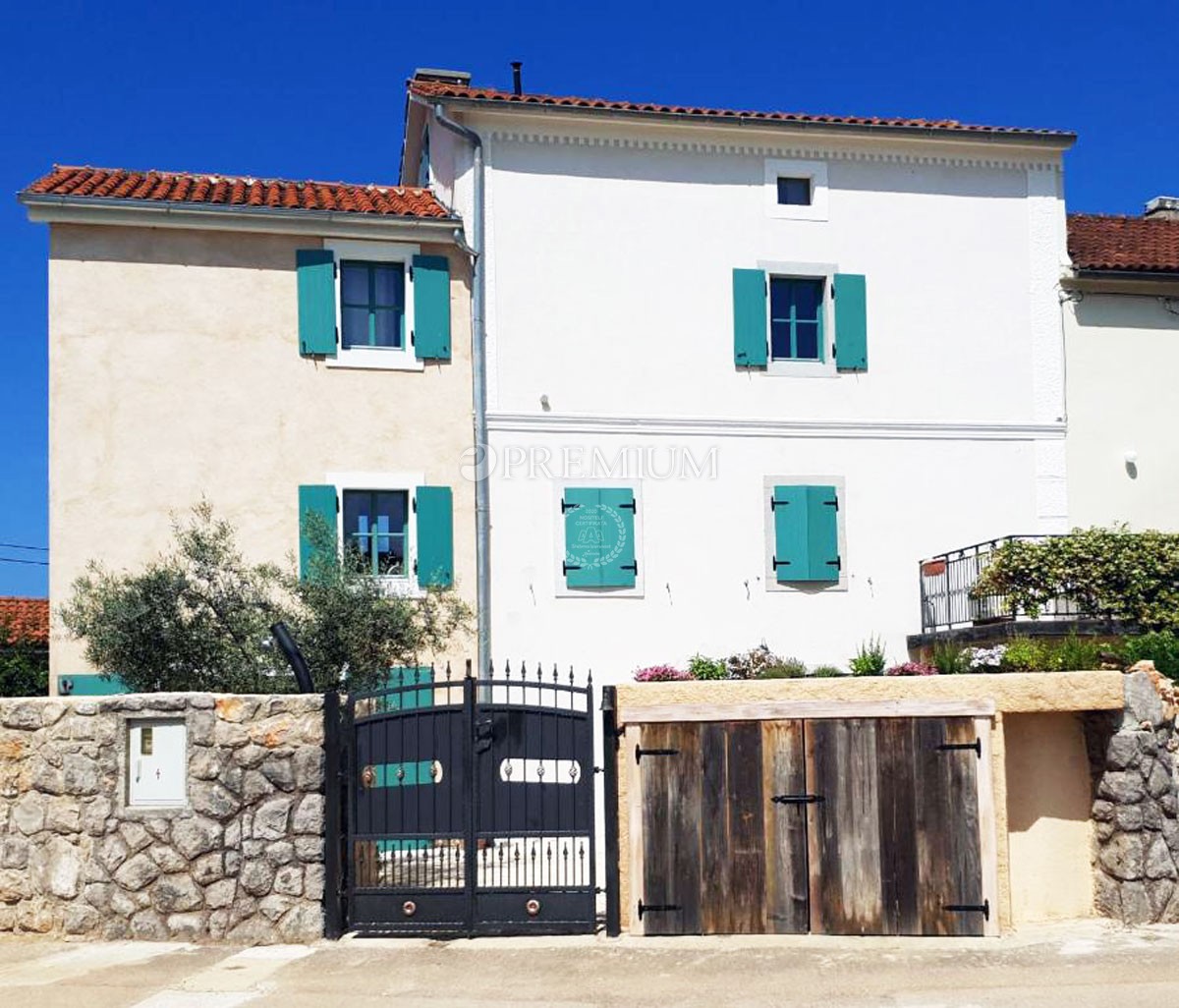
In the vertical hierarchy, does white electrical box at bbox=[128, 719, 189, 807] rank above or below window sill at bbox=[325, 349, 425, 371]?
below

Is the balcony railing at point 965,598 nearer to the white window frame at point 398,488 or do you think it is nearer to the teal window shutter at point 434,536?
the teal window shutter at point 434,536

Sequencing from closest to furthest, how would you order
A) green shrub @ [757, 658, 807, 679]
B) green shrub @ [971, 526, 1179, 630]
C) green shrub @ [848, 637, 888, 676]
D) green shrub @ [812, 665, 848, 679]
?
green shrub @ [971, 526, 1179, 630] < green shrub @ [757, 658, 807, 679] < green shrub @ [812, 665, 848, 679] < green shrub @ [848, 637, 888, 676]

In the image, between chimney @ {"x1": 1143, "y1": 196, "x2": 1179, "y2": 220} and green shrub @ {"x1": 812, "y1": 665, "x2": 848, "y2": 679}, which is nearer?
green shrub @ {"x1": 812, "y1": 665, "x2": 848, "y2": 679}

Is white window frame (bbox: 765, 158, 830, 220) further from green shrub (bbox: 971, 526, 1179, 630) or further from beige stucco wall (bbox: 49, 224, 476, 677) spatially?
green shrub (bbox: 971, 526, 1179, 630)

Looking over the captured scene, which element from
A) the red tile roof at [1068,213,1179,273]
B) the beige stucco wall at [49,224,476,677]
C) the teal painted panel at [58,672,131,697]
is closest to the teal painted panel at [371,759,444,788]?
the beige stucco wall at [49,224,476,677]

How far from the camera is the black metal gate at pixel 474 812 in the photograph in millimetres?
10008

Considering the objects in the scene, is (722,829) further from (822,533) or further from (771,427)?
(771,427)

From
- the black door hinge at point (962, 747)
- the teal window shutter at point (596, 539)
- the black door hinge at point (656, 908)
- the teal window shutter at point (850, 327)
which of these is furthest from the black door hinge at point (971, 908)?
the teal window shutter at point (850, 327)

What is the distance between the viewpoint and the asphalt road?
8.48m

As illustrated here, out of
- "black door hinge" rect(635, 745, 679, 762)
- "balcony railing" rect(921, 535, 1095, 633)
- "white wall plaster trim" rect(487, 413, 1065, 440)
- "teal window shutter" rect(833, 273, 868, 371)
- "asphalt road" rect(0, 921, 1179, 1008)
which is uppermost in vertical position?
"teal window shutter" rect(833, 273, 868, 371)

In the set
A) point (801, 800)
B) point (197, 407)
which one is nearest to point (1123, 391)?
point (801, 800)

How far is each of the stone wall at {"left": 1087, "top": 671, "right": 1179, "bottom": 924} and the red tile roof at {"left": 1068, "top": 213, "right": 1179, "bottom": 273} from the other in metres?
9.27

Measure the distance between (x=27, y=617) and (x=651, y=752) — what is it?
18.7 metres

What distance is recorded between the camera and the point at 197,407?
15648mm
